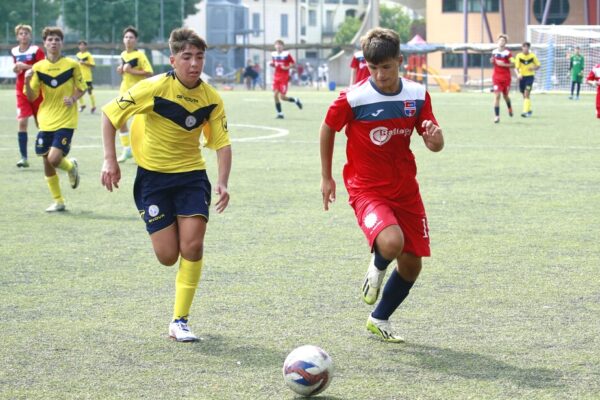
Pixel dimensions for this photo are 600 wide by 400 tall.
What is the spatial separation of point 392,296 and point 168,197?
146cm

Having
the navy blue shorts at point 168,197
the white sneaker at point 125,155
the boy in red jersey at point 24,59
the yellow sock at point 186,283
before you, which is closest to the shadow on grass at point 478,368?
the yellow sock at point 186,283

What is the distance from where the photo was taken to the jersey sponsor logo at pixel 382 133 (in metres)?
6.11

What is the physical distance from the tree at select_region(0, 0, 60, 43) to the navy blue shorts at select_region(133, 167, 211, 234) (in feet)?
185

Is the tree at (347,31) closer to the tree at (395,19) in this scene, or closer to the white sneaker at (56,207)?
the tree at (395,19)

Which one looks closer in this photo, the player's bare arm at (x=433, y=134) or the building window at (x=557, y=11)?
the player's bare arm at (x=433, y=134)

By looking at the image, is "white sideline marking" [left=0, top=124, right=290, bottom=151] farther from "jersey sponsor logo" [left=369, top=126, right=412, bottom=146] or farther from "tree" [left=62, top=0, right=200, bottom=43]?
"tree" [left=62, top=0, right=200, bottom=43]

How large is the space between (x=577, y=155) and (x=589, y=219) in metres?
7.13

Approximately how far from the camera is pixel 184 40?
615cm

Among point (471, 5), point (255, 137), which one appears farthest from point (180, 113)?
point (471, 5)

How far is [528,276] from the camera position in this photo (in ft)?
26.2

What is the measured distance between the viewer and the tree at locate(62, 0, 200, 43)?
62.4 metres

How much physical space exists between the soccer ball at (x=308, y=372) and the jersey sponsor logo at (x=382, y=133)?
1.48 meters

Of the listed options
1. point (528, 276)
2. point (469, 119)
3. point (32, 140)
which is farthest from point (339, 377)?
point (469, 119)

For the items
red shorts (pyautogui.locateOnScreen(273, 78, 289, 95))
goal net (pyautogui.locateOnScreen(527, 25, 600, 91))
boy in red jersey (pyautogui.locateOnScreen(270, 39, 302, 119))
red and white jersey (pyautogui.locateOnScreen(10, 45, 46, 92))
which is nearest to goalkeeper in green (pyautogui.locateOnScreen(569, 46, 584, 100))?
goal net (pyautogui.locateOnScreen(527, 25, 600, 91))
